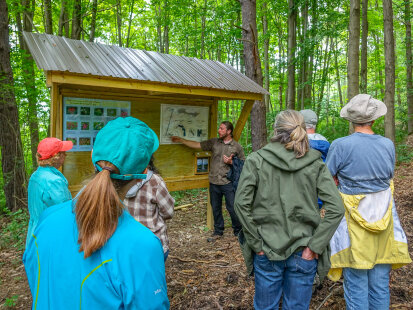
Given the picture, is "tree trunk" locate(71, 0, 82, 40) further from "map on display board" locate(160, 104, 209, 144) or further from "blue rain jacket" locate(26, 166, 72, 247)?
"blue rain jacket" locate(26, 166, 72, 247)

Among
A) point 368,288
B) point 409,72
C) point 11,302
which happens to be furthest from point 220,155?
point 409,72

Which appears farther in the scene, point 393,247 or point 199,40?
point 199,40

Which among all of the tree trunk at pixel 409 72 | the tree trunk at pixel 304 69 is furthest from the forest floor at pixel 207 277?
the tree trunk at pixel 409 72

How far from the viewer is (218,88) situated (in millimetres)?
4645

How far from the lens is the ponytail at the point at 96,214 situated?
104cm

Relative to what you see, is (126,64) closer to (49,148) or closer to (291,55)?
(49,148)

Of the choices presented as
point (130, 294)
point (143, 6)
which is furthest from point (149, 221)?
point (143, 6)

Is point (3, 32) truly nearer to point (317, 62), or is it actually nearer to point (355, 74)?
point (355, 74)

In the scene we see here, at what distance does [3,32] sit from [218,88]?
5.23 metres

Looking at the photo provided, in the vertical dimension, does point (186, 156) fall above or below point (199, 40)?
below

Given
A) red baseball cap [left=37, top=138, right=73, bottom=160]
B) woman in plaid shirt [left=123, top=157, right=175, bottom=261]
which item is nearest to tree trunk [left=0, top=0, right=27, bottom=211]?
red baseball cap [left=37, top=138, right=73, bottom=160]

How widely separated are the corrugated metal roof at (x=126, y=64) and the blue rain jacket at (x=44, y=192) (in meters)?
1.20

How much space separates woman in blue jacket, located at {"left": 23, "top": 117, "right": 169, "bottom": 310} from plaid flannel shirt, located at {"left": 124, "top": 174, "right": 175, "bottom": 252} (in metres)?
1.37

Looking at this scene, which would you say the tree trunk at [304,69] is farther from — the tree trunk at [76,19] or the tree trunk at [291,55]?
the tree trunk at [76,19]
